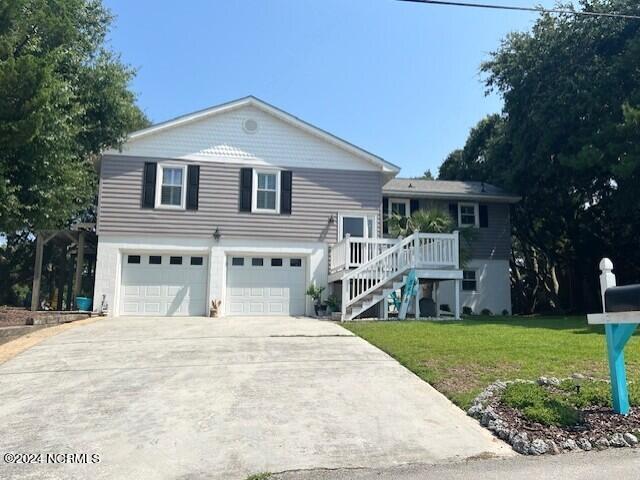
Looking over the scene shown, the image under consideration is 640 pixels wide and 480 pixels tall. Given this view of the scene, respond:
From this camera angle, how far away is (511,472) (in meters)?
4.21

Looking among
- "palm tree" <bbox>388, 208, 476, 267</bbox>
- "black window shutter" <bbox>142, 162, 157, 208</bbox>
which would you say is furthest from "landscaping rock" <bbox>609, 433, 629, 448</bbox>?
"black window shutter" <bbox>142, 162, 157, 208</bbox>

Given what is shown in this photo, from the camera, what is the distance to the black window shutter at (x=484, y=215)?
20.8 meters

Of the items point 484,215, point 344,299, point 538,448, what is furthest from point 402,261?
point 538,448

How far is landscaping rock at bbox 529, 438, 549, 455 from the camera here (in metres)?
4.64

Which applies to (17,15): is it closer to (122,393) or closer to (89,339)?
(89,339)

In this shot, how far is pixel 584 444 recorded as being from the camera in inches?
188

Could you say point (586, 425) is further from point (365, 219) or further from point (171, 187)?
point (171, 187)

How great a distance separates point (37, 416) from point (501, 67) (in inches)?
853

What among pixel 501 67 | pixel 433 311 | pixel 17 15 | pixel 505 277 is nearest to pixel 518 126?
pixel 501 67

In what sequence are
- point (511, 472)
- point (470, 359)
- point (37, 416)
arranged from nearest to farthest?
point (511, 472) < point (37, 416) < point (470, 359)

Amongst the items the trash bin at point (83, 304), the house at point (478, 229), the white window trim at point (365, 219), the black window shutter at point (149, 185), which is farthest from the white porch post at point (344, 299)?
the trash bin at point (83, 304)

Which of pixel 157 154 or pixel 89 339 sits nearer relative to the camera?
pixel 89 339

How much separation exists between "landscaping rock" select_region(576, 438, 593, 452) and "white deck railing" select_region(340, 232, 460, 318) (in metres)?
8.95

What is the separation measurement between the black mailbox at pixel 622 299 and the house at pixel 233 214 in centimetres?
966
